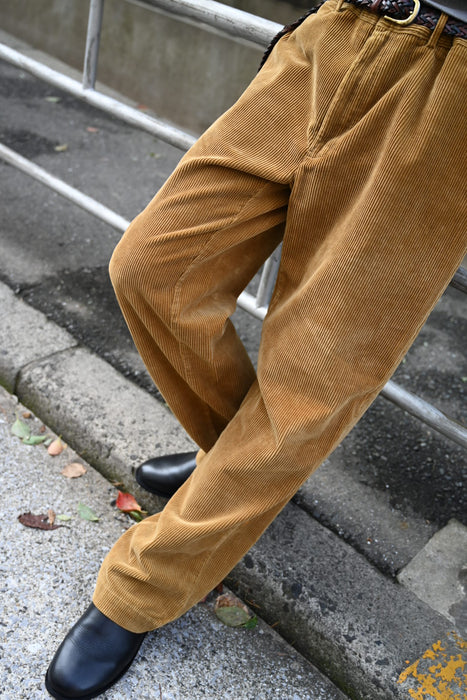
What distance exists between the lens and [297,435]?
1.31 metres

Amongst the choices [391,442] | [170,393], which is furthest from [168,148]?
[170,393]

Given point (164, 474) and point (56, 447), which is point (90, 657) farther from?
point (56, 447)

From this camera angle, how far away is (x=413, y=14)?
1120mm

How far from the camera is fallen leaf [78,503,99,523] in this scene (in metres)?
1.87

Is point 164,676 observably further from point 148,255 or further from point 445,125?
point 445,125

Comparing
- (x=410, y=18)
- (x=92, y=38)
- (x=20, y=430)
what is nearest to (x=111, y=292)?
(x=20, y=430)

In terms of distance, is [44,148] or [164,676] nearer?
[164,676]

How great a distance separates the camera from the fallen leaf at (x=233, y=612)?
1.70m

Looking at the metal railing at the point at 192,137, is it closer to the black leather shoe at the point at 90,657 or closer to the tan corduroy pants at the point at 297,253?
the tan corduroy pants at the point at 297,253

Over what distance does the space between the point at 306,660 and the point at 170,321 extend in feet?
2.87

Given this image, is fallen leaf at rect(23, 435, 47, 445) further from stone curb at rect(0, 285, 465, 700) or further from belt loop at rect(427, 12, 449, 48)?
belt loop at rect(427, 12, 449, 48)

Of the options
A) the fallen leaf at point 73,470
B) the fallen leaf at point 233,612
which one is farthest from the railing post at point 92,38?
the fallen leaf at point 233,612

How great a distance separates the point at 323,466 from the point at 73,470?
2.33ft

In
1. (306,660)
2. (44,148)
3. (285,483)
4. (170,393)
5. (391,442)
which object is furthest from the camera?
(44,148)
